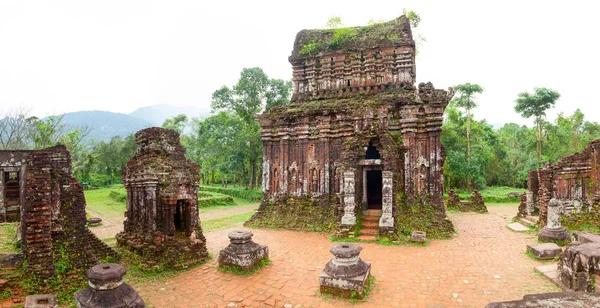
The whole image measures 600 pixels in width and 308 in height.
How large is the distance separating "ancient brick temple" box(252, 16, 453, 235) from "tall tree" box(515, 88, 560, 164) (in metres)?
16.4

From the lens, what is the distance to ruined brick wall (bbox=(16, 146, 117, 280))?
6441 millimetres

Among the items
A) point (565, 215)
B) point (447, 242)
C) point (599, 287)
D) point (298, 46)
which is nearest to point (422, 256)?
point (447, 242)

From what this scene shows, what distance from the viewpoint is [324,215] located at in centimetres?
1315

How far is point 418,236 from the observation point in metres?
10.4

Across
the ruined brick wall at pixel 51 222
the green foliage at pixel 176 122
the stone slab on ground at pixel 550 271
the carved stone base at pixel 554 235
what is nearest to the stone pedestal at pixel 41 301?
the ruined brick wall at pixel 51 222

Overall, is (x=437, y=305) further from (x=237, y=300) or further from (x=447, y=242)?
(x=447, y=242)

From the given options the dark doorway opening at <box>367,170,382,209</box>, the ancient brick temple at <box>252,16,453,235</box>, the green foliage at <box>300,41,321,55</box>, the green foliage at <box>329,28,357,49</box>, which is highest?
the green foliage at <box>329,28,357,49</box>

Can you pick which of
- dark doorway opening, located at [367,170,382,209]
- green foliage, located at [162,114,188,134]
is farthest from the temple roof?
green foliage, located at [162,114,188,134]

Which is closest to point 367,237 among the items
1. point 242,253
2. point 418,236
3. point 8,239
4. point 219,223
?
point 418,236

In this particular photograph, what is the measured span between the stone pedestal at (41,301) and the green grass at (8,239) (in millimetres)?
4121

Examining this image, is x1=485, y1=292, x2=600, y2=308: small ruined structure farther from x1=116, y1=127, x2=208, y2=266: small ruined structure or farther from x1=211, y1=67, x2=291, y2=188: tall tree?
x1=211, y1=67, x2=291, y2=188: tall tree

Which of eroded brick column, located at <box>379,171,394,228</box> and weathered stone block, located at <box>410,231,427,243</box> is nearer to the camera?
weathered stone block, located at <box>410,231,427,243</box>

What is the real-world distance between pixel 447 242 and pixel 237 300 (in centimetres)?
740

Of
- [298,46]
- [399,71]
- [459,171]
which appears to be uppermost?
[298,46]
